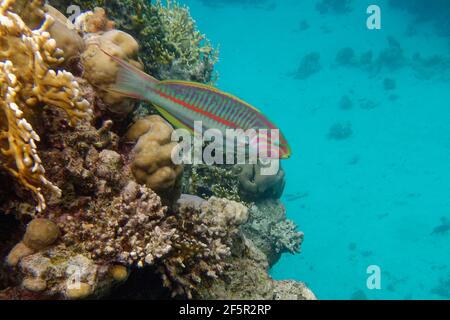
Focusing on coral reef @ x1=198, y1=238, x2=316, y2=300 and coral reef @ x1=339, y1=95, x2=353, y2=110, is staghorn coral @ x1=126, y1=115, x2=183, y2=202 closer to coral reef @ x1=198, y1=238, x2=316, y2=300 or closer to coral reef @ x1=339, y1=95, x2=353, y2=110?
coral reef @ x1=198, y1=238, x2=316, y2=300

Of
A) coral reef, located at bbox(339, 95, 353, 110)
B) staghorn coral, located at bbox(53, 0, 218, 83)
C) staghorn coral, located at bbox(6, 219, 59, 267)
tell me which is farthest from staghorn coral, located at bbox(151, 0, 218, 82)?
coral reef, located at bbox(339, 95, 353, 110)

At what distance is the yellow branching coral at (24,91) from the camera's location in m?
2.16

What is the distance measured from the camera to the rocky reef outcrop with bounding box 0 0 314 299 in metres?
2.26

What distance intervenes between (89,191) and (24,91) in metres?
0.94

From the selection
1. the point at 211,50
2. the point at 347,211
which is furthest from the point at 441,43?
the point at 211,50

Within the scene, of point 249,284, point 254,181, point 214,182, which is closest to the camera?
point 249,284

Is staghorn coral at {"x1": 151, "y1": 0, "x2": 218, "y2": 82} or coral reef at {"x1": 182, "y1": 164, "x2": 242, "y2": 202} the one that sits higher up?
staghorn coral at {"x1": 151, "y1": 0, "x2": 218, "y2": 82}

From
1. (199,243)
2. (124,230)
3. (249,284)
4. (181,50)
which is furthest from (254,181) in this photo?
(124,230)

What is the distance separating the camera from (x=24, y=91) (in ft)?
7.63

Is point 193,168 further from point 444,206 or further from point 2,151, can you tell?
point 444,206

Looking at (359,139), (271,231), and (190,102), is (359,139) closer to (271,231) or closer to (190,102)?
(271,231)

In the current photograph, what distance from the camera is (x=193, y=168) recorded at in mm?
6473

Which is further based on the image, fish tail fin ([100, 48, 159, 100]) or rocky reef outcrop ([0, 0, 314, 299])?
fish tail fin ([100, 48, 159, 100])

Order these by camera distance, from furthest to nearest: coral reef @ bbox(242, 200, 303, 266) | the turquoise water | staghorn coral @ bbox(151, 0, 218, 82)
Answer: the turquoise water → coral reef @ bbox(242, 200, 303, 266) → staghorn coral @ bbox(151, 0, 218, 82)
